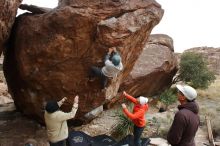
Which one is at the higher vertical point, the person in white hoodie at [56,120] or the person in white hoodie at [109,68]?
the person in white hoodie at [109,68]

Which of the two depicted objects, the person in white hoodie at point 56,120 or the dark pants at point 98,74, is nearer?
the person in white hoodie at point 56,120

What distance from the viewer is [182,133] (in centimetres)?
730

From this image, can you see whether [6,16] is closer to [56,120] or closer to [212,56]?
[56,120]

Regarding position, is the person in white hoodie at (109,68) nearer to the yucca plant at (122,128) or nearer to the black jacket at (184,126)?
the yucca plant at (122,128)

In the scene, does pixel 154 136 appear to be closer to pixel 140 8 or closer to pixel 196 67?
pixel 140 8

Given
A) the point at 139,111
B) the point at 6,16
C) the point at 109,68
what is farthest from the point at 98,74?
the point at 6,16

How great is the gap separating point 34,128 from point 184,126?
828cm

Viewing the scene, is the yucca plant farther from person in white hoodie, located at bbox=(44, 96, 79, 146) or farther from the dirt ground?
person in white hoodie, located at bbox=(44, 96, 79, 146)

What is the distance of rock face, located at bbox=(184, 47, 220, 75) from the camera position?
107ft

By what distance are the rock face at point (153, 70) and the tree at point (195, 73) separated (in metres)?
1.30

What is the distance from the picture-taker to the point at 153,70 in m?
19.0

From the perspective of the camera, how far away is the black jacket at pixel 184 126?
23.6ft

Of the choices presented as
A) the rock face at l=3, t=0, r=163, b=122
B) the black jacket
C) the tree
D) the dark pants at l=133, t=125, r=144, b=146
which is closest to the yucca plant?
the rock face at l=3, t=0, r=163, b=122

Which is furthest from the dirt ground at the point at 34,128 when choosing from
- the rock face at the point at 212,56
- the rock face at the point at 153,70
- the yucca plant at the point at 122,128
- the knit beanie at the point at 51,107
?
the rock face at the point at 212,56
